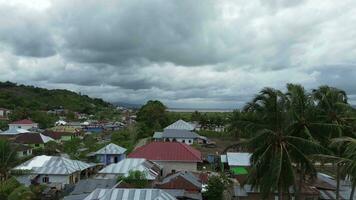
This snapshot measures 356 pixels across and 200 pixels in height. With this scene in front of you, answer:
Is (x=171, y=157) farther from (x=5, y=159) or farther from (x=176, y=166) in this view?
(x=5, y=159)

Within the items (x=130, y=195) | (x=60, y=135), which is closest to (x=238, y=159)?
(x=130, y=195)

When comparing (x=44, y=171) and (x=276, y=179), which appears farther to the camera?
(x=44, y=171)

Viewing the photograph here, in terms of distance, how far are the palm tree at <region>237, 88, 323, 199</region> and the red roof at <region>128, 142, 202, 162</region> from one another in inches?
872

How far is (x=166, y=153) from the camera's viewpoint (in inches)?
1791

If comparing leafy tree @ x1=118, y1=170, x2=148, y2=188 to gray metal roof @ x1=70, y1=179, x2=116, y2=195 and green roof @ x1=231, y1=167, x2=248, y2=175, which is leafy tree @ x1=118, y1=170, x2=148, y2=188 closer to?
gray metal roof @ x1=70, y1=179, x2=116, y2=195

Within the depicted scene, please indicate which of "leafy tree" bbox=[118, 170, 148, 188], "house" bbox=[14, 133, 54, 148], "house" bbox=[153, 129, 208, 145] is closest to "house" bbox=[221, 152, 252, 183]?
"leafy tree" bbox=[118, 170, 148, 188]

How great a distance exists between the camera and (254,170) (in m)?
22.4

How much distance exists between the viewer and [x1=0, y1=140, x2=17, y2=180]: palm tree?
112ft

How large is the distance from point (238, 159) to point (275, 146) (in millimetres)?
25231

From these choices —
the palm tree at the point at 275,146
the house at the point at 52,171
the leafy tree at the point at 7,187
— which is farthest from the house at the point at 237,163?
the leafy tree at the point at 7,187

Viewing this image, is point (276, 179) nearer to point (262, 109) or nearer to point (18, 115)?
point (262, 109)

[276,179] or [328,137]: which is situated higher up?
[328,137]

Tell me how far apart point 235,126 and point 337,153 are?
6.95 metres

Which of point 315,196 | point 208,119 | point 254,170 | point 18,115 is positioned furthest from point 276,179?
point 18,115
